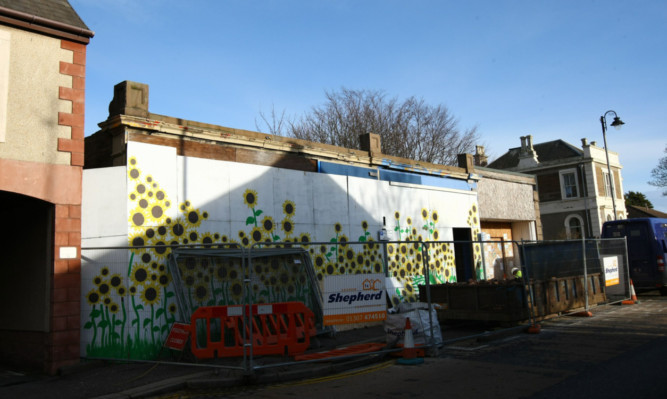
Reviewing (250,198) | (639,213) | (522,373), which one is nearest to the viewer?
(522,373)

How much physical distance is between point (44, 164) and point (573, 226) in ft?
130

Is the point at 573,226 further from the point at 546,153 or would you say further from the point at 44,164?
the point at 44,164

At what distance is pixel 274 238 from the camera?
11750 mm

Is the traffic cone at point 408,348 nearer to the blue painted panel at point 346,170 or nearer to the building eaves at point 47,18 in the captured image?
the blue painted panel at point 346,170

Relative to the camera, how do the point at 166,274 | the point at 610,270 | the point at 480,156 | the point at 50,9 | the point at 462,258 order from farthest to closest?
the point at 480,156 < the point at 462,258 < the point at 610,270 < the point at 166,274 < the point at 50,9

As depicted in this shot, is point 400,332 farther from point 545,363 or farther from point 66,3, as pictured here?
point 66,3

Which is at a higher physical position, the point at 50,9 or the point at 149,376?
the point at 50,9

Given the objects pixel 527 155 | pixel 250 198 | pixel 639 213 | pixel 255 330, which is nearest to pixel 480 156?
pixel 527 155

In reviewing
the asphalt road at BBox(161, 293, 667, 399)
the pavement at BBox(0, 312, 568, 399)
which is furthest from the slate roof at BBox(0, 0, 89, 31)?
the asphalt road at BBox(161, 293, 667, 399)

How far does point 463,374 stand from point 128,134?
25.4 ft

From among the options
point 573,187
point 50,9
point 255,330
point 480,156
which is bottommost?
point 255,330

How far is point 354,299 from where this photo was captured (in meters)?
9.05

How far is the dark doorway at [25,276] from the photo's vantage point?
8.67m

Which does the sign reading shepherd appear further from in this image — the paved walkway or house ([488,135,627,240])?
house ([488,135,627,240])
